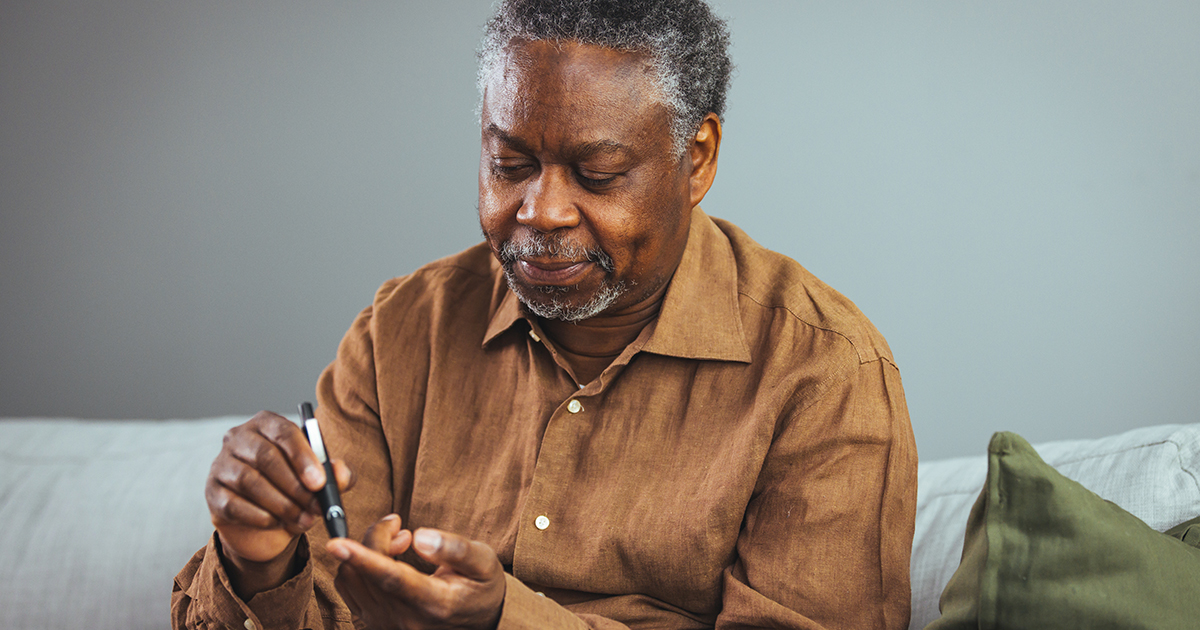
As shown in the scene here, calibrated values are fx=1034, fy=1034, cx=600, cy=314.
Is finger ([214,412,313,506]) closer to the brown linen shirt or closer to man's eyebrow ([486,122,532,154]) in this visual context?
the brown linen shirt

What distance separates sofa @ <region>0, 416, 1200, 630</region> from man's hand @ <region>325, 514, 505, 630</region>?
34.5 inches

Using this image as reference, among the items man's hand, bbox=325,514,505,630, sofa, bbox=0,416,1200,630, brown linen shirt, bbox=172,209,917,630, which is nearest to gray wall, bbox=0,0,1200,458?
sofa, bbox=0,416,1200,630

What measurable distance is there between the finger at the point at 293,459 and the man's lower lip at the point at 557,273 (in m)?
0.40

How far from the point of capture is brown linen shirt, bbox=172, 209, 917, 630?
1.30 m

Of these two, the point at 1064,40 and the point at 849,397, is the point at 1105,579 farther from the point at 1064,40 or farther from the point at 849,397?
the point at 1064,40

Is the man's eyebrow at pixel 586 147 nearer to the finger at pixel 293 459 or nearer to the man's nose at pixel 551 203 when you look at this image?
the man's nose at pixel 551 203

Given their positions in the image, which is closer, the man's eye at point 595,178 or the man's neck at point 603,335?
the man's eye at point 595,178

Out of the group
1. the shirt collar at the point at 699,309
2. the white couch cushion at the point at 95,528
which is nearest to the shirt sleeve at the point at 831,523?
the shirt collar at the point at 699,309

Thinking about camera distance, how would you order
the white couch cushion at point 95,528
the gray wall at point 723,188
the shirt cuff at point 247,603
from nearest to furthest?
the shirt cuff at point 247,603
the white couch cushion at point 95,528
the gray wall at point 723,188

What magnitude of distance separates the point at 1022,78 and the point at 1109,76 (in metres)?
0.17

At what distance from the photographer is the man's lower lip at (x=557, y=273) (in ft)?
4.49

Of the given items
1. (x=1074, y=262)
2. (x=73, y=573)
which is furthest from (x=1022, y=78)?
(x=73, y=573)

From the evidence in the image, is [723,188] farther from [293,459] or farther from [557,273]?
[293,459]

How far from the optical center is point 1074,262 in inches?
91.8
